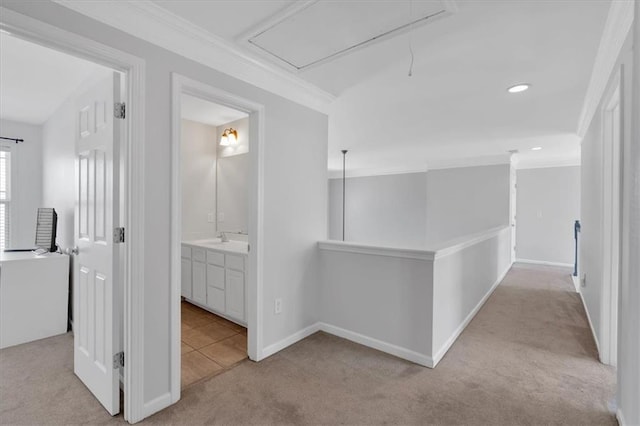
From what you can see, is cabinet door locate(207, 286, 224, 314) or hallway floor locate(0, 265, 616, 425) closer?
hallway floor locate(0, 265, 616, 425)

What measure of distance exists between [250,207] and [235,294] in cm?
109

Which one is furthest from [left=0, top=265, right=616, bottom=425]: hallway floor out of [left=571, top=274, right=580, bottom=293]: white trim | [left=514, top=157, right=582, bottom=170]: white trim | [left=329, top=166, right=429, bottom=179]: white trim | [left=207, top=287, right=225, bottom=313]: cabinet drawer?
[left=329, top=166, right=429, bottom=179]: white trim

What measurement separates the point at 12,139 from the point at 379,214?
7.30 metres

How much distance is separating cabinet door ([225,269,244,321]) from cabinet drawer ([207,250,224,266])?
0.16 metres

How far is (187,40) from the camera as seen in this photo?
1.88 meters

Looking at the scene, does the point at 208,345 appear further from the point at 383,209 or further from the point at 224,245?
the point at 383,209

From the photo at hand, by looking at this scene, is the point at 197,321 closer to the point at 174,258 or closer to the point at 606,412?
the point at 174,258

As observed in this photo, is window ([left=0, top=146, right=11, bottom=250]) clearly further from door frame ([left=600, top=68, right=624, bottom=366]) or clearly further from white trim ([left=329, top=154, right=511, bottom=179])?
white trim ([left=329, top=154, right=511, bottom=179])

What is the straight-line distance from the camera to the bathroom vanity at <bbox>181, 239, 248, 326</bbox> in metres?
3.03

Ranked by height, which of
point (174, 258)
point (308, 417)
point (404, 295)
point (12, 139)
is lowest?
point (308, 417)

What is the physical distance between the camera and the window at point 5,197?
12.8ft

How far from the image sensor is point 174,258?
1.89 metres

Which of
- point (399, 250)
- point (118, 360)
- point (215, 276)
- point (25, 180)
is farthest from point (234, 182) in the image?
point (25, 180)

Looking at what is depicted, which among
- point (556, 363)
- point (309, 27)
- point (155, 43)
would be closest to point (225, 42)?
point (155, 43)
